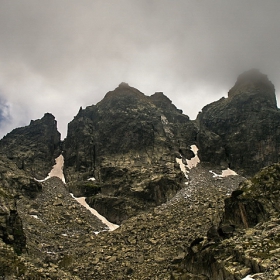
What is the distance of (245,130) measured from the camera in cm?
8975

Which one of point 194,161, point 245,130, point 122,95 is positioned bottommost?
point 194,161

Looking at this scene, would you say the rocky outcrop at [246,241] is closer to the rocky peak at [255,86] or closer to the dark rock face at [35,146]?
the dark rock face at [35,146]

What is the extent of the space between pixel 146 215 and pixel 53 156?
47.0 m

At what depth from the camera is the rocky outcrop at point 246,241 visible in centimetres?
1886

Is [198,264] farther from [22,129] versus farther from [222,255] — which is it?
[22,129]

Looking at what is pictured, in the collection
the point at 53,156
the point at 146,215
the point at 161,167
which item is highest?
the point at 53,156

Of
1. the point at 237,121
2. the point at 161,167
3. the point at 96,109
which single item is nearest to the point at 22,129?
the point at 96,109

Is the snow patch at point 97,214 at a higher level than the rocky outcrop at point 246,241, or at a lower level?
higher

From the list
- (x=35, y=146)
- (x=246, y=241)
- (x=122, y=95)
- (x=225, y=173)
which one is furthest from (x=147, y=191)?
(x=122, y=95)

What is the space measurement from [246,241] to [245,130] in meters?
72.0

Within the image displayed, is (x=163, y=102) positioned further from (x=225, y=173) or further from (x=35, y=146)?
(x=35, y=146)

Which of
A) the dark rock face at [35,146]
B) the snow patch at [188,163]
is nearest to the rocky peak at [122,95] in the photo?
the dark rock face at [35,146]

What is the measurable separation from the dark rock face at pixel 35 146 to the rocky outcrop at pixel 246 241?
55144mm

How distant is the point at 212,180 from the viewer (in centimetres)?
6756
